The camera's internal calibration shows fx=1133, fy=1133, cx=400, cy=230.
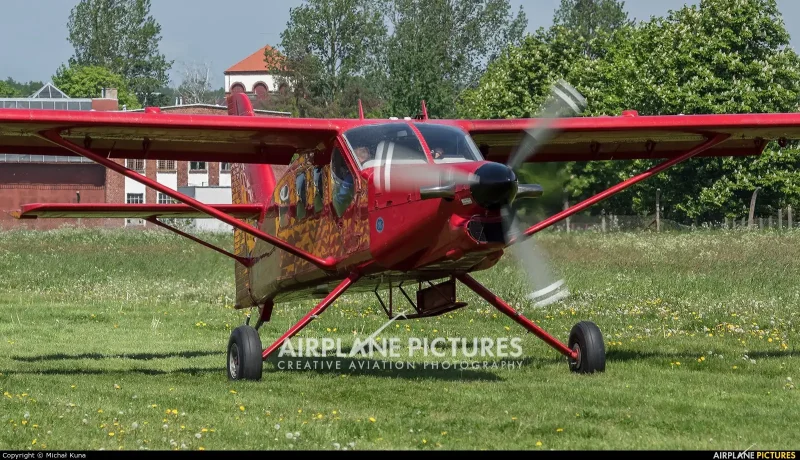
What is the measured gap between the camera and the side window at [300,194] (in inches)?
522

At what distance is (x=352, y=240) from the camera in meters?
11.9

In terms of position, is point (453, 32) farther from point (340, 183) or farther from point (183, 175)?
point (340, 183)

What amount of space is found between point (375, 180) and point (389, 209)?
0.38m

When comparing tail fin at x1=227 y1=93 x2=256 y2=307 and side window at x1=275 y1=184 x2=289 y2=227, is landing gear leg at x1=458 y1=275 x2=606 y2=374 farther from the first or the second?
tail fin at x1=227 y1=93 x2=256 y2=307

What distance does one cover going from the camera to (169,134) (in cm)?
1305

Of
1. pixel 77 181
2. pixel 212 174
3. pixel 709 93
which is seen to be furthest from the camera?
pixel 212 174

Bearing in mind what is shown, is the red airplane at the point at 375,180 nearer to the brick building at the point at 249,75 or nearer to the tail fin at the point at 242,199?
the tail fin at the point at 242,199

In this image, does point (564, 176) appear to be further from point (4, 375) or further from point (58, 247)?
point (58, 247)

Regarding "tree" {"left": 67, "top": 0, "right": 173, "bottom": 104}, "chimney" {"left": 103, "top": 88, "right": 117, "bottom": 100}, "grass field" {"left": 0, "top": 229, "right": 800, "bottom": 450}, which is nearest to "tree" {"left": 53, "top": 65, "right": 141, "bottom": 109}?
"tree" {"left": 67, "top": 0, "right": 173, "bottom": 104}

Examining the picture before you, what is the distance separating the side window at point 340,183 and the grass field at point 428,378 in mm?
1887

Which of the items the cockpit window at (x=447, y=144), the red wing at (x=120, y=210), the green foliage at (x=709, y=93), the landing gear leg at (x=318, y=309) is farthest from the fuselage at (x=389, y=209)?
the green foliage at (x=709, y=93)

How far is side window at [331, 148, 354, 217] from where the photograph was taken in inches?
470

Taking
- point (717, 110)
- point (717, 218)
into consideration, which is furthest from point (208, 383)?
point (717, 218)

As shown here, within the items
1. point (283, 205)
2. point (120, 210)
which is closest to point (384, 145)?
point (283, 205)
